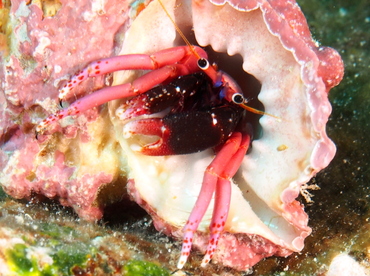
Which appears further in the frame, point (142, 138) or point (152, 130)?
point (142, 138)

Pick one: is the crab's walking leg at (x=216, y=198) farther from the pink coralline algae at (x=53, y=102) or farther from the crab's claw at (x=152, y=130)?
the pink coralline algae at (x=53, y=102)

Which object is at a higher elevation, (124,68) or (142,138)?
(124,68)

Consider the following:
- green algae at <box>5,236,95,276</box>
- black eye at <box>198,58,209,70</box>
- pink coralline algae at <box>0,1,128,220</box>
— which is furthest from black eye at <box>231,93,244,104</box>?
green algae at <box>5,236,95,276</box>

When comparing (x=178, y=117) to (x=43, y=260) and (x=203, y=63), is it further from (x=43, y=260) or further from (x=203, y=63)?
(x=43, y=260)

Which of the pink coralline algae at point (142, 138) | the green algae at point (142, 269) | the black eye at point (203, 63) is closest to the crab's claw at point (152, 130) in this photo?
the pink coralline algae at point (142, 138)

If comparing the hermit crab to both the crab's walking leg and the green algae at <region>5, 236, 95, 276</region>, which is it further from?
the green algae at <region>5, 236, 95, 276</region>

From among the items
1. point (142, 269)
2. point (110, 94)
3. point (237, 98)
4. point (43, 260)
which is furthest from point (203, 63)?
point (43, 260)

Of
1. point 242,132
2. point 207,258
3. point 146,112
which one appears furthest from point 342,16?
point 207,258
